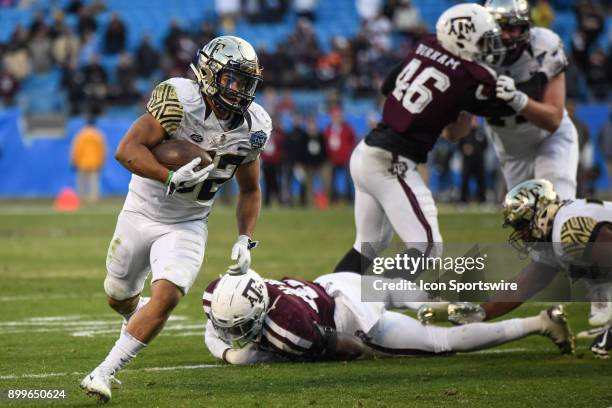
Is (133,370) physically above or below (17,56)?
above

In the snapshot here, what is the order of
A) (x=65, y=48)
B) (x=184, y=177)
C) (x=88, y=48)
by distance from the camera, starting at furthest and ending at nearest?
(x=88, y=48), (x=65, y=48), (x=184, y=177)

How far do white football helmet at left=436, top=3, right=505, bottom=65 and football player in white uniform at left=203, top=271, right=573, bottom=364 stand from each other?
1.56 metres

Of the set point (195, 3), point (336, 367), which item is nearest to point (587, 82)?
→ point (195, 3)

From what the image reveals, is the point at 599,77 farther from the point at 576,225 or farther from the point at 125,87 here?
the point at 576,225

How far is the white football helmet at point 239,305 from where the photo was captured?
581 centimetres

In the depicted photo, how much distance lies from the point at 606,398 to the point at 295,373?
1.58m

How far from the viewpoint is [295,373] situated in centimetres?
592

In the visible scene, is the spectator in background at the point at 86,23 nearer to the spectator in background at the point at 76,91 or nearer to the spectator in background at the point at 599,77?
the spectator in background at the point at 76,91

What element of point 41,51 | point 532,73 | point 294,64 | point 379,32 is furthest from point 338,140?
point 532,73

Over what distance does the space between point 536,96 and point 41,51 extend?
717 inches

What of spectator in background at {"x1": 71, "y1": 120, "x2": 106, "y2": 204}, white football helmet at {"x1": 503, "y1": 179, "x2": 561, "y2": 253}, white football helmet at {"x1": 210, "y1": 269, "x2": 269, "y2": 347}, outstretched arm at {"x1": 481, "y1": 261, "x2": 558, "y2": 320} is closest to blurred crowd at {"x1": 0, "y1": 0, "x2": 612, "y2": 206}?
spectator in background at {"x1": 71, "y1": 120, "x2": 106, "y2": 204}

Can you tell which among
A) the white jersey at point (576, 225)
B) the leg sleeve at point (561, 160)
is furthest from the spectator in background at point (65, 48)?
the white jersey at point (576, 225)

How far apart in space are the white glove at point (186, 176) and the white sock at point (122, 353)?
0.69 metres

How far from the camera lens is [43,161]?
22.1 meters
